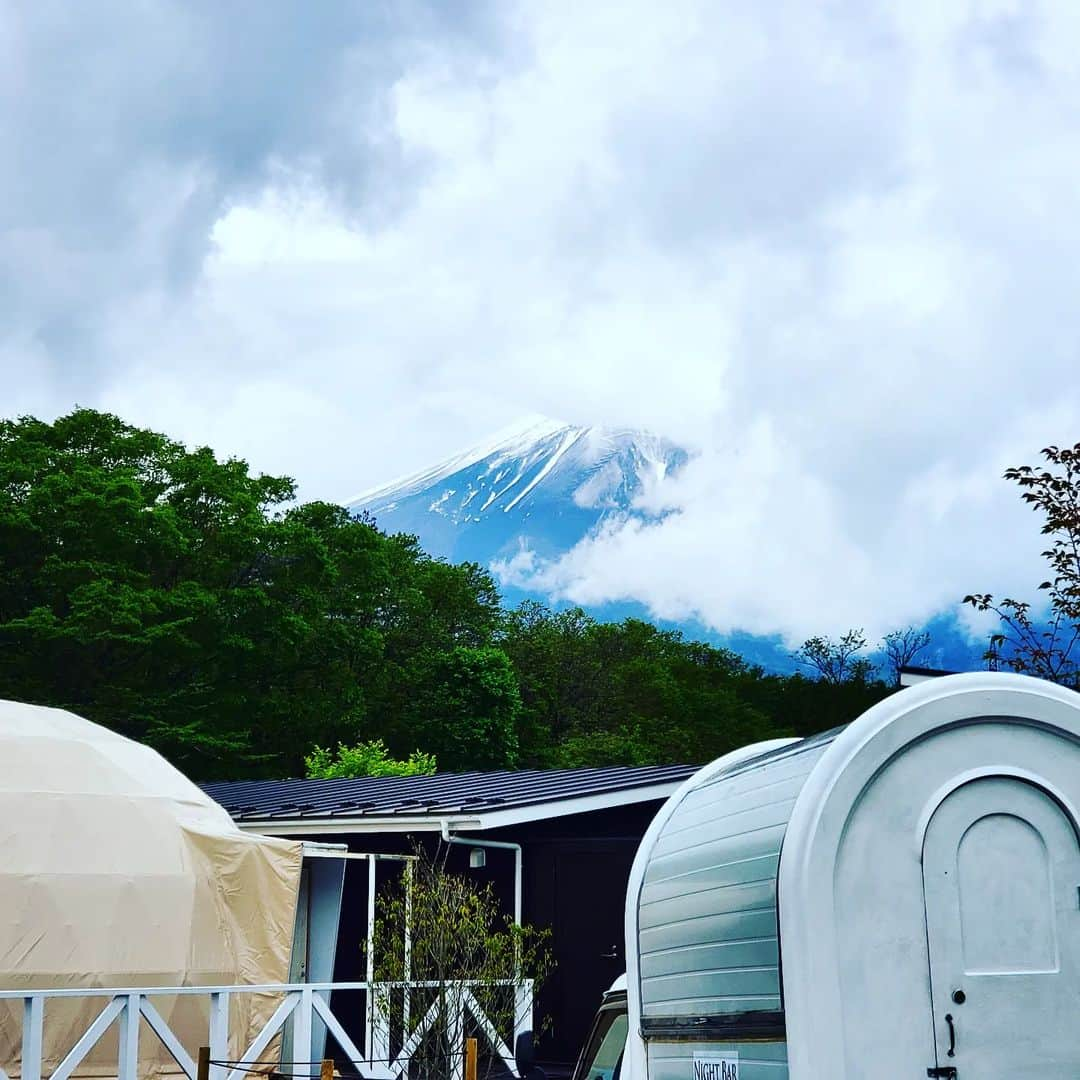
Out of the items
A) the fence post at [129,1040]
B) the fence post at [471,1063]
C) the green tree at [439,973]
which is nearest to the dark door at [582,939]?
the green tree at [439,973]

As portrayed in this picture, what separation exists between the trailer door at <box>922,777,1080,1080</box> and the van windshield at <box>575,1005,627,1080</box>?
3.21m

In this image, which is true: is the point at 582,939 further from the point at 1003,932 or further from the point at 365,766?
the point at 365,766

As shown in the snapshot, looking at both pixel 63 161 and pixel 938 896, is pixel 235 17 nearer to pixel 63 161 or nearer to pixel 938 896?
pixel 63 161

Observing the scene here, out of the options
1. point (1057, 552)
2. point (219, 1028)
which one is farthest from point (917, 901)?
point (219, 1028)

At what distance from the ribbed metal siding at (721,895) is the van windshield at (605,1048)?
1528 mm

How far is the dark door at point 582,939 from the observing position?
1766cm

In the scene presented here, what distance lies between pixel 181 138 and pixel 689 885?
3646cm

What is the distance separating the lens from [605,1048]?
804cm

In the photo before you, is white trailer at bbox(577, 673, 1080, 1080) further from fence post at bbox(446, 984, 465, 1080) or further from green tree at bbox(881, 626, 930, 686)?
fence post at bbox(446, 984, 465, 1080)

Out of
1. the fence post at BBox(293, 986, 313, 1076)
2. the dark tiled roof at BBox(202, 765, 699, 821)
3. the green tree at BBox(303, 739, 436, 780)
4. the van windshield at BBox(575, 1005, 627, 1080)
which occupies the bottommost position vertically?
the fence post at BBox(293, 986, 313, 1076)

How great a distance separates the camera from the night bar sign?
5449 millimetres

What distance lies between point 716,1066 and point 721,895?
25.6 inches

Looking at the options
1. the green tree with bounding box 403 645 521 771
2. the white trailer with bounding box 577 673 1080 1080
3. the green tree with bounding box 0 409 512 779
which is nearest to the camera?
the white trailer with bounding box 577 673 1080 1080

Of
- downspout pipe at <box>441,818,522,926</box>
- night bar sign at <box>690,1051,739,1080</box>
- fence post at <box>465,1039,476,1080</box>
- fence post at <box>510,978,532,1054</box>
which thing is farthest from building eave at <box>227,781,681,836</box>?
night bar sign at <box>690,1051,739,1080</box>
